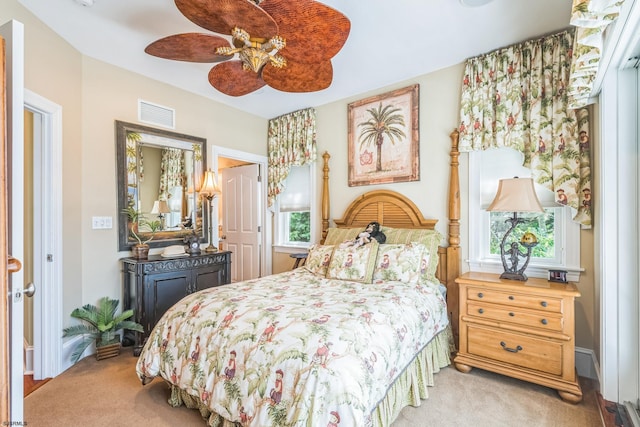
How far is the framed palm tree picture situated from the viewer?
3193 mm

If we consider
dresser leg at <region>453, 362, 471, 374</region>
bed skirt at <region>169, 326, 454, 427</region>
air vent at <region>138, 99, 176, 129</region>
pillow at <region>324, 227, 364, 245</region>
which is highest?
air vent at <region>138, 99, 176, 129</region>

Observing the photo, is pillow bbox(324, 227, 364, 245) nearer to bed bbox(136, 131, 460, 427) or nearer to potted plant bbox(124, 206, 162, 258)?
bed bbox(136, 131, 460, 427)

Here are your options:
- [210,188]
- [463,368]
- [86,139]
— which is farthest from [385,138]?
[86,139]

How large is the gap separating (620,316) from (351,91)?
3.08 meters

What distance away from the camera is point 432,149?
309 cm

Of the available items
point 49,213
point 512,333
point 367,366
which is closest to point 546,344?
point 512,333

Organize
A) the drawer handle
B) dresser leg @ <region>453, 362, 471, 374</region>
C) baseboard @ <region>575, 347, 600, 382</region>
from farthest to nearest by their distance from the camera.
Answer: dresser leg @ <region>453, 362, 471, 374</region> → baseboard @ <region>575, 347, 600, 382</region> → the drawer handle

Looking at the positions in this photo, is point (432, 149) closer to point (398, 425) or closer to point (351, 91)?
point (351, 91)

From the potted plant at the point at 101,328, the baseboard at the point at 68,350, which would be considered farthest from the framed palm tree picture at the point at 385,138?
the baseboard at the point at 68,350

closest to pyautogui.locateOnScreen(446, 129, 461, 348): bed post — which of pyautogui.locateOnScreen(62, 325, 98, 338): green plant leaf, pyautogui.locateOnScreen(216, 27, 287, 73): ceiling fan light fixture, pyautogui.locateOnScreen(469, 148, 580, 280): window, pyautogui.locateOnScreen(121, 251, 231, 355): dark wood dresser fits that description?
pyautogui.locateOnScreen(469, 148, 580, 280): window

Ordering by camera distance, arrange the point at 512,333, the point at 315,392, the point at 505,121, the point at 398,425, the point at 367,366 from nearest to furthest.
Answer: the point at 315,392 < the point at 367,366 < the point at 398,425 < the point at 512,333 < the point at 505,121

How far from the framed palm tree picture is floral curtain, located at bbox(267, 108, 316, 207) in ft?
1.93

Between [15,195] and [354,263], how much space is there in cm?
209

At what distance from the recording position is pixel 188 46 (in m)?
1.80
